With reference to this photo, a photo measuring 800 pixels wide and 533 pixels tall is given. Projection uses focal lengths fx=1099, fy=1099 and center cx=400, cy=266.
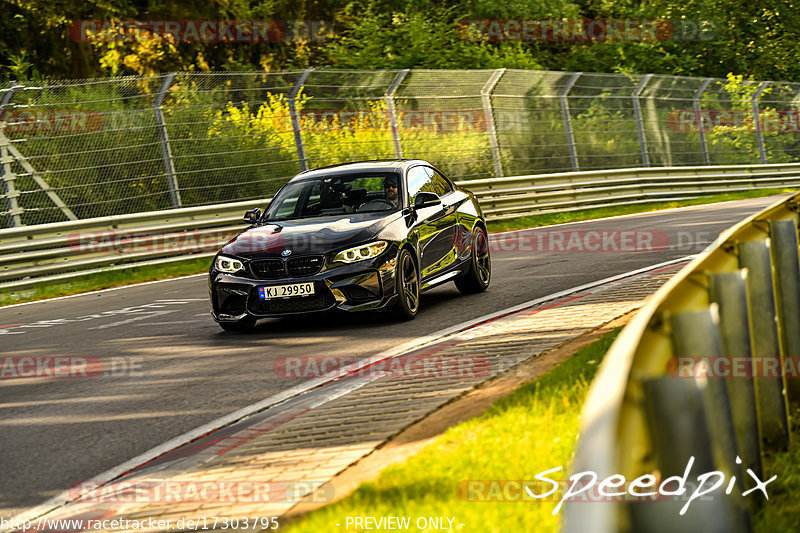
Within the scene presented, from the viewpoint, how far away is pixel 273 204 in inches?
473

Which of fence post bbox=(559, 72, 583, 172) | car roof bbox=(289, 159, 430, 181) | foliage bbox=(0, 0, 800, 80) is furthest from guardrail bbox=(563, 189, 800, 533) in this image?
foliage bbox=(0, 0, 800, 80)

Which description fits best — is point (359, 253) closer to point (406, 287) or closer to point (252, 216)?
point (406, 287)

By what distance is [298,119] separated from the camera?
21.3 meters

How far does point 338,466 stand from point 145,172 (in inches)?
591

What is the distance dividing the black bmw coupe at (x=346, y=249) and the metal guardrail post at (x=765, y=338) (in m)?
5.55

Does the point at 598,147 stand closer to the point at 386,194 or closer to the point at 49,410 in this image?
the point at 386,194

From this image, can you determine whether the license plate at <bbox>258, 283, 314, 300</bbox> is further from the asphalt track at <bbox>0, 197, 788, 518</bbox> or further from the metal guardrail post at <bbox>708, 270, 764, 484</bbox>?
the metal guardrail post at <bbox>708, 270, 764, 484</bbox>

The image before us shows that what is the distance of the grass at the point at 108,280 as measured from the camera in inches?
642

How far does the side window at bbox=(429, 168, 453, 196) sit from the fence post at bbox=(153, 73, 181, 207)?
7.92m

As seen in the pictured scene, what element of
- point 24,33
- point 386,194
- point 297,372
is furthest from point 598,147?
point 297,372

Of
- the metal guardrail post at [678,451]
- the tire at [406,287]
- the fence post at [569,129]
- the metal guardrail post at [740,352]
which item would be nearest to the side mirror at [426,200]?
the tire at [406,287]
